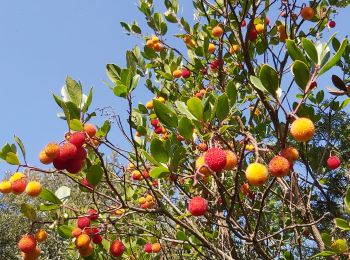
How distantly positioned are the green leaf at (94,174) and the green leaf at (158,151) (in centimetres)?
25

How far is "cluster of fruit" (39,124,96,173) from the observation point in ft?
4.92

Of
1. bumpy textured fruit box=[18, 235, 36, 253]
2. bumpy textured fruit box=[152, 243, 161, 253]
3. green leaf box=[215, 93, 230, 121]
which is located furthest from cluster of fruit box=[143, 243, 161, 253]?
green leaf box=[215, 93, 230, 121]

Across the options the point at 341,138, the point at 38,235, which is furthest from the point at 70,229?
the point at 341,138

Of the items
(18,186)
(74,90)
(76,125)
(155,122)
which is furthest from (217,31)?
(18,186)

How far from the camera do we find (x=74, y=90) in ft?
5.63

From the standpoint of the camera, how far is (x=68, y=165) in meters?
1.54

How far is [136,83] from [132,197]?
1428mm

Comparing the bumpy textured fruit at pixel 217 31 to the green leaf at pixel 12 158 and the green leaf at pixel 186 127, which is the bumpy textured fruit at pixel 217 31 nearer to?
the green leaf at pixel 186 127

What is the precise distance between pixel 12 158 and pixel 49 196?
11.4 inches

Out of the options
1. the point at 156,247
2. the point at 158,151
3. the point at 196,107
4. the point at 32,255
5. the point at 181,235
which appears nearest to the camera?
the point at 196,107

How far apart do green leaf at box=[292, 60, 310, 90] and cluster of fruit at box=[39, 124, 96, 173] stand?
777 mm

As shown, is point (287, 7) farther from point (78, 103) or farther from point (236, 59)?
point (78, 103)

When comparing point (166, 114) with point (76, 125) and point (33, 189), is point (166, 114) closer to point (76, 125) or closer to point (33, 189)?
point (76, 125)

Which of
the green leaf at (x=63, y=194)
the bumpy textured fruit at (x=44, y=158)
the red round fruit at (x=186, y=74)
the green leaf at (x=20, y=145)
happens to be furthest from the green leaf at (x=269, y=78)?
the red round fruit at (x=186, y=74)
